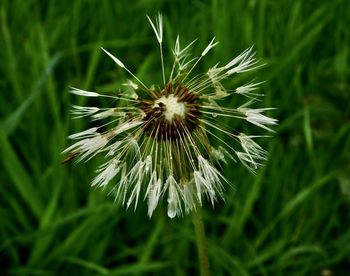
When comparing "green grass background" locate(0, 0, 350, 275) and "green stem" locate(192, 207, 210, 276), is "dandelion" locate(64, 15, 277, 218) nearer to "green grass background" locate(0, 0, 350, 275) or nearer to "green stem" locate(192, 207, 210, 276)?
"green stem" locate(192, 207, 210, 276)

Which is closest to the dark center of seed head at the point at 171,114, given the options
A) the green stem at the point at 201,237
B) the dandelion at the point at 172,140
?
the dandelion at the point at 172,140

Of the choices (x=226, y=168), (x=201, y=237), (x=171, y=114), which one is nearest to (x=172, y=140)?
(x=171, y=114)

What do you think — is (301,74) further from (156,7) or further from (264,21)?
(156,7)

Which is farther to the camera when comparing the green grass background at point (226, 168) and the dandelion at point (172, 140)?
the green grass background at point (226, 168)

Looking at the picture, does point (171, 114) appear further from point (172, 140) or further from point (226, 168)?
point (226, 168)

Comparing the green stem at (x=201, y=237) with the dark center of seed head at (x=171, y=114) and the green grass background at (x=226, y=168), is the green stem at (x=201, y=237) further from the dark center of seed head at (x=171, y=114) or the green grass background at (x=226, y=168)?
the green grass background at (x=226, y=168)

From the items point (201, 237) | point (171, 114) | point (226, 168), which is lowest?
point (201, 237)

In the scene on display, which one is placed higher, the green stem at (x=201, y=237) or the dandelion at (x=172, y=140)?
the dandelion at (x=172, y=140)

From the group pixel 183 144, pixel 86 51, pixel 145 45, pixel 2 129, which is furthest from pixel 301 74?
pixel 183 144
